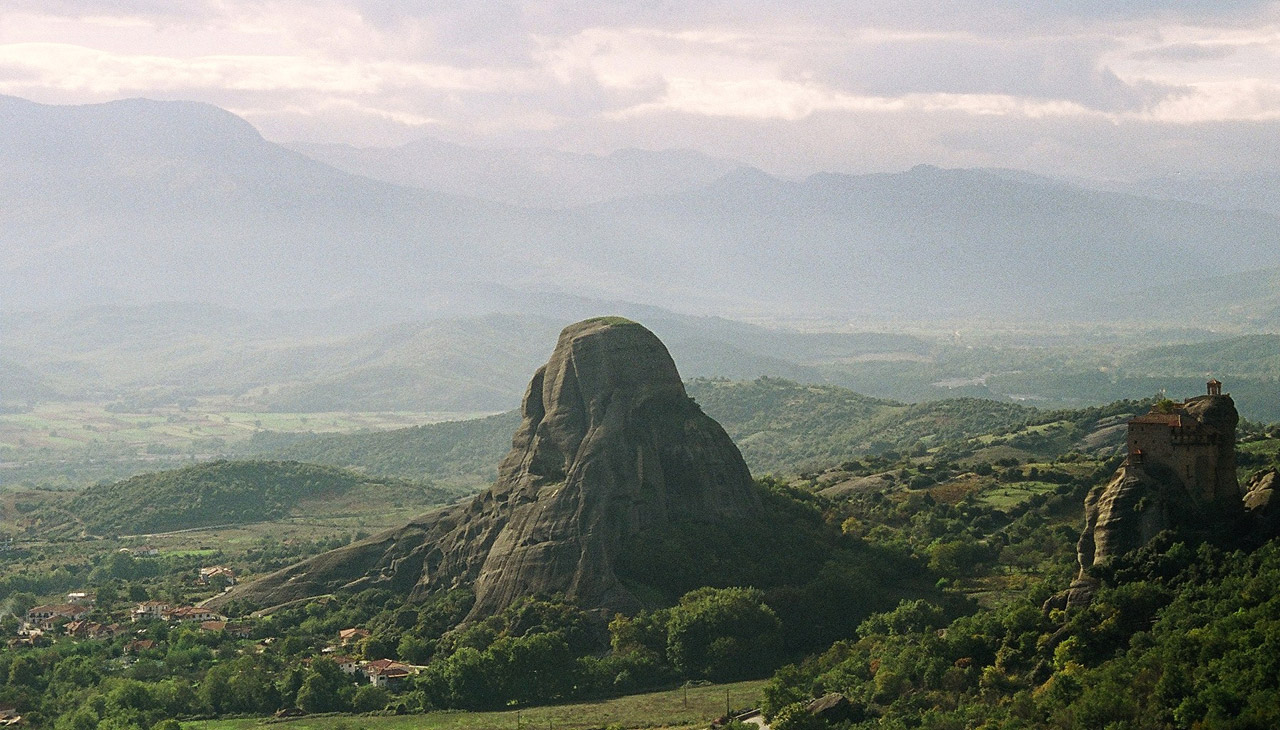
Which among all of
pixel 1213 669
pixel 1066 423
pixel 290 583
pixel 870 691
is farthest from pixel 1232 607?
pixel 1066 423

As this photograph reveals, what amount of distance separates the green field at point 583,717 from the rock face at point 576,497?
8.07 m

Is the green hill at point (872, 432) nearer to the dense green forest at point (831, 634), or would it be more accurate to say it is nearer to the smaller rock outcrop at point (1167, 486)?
the dense green forest at point (831, 634)

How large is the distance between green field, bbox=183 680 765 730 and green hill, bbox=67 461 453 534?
70.3m

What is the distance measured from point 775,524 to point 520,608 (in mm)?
15929

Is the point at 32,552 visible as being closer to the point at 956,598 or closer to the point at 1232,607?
the point at 956,598

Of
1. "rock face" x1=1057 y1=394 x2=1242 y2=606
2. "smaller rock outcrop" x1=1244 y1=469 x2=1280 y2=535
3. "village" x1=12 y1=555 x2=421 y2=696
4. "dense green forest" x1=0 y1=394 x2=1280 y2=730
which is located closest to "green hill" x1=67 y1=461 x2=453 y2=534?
"dense green forest" x1=0 y1=394 x2=1280 y2=730

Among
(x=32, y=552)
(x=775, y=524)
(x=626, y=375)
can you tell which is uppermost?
(x=626, y=375)

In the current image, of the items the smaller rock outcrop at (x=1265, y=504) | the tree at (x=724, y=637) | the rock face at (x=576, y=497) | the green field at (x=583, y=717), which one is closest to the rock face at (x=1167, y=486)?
the smaller rock outcrop at (x=1265, y=504)

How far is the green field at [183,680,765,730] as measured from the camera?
68.9 metres

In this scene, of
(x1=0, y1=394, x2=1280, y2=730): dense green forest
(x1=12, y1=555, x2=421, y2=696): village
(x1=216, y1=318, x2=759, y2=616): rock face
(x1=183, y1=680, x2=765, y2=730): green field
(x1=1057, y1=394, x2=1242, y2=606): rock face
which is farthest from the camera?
(x1=216, y1=318, x2=759, y2=616): rock face

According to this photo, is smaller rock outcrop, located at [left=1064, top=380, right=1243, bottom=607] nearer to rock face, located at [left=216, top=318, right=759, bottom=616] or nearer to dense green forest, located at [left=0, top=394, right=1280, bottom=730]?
dense green forest, located at [left=0, top=394, right=1280, bottom=730]

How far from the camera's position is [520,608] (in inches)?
3110

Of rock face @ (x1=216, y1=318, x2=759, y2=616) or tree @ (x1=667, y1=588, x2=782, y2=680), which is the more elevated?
rock face @ (x1=216, y1=318, x2=759, y2=616)

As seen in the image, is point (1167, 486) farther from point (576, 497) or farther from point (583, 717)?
point (576, 497)
